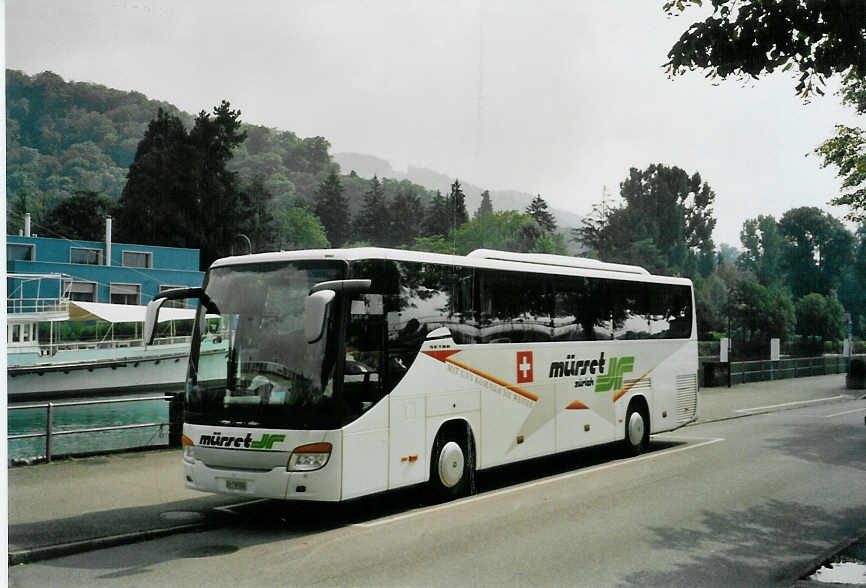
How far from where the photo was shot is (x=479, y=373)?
34.6 feet

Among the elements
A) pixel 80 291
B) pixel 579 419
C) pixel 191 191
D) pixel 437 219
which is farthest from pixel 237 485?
pixel 437 219

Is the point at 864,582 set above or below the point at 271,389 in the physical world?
below

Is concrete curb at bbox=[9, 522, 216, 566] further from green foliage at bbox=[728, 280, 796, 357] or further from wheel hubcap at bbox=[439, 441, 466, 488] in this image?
green foliage at bbox=[728, 280, 796, 357]

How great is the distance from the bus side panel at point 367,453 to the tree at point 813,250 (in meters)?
50.9

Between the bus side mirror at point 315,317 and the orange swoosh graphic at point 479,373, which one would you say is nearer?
the bus side mirror at point 315,317

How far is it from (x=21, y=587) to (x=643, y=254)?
7259 cm

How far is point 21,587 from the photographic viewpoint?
21.5 feet

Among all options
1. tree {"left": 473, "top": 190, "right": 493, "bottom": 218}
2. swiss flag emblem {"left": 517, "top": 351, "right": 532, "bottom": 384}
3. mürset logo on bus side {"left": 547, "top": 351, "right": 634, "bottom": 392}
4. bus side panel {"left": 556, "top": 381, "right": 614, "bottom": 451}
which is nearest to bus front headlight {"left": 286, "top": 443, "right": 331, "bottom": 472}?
swiss flag emblem {"left": 517, "top": 351, "right": 532, "bottom": 384}

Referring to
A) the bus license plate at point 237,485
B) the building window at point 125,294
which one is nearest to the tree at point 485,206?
the building window at point 125,294

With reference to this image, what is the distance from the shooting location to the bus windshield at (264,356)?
8.33 metres

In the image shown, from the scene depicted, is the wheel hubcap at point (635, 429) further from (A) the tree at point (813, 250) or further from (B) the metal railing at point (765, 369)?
(A) the tree at point (813, 250)

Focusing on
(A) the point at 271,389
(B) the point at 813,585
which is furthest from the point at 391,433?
(B) the point at 813,585

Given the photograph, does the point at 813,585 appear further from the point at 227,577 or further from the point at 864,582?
the point at 227,577

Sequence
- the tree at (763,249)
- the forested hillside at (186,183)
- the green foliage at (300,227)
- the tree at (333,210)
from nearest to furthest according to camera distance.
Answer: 1. the forested hillside at (186,183)
2. the green foliage at (300,227)
3. the tree at (333,210)
4. the tree at (763,249)
